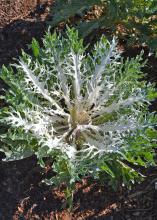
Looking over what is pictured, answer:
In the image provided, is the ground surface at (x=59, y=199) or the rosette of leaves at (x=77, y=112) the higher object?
the rosette of leaves at (x=77, y=112)

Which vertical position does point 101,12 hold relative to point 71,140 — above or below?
above

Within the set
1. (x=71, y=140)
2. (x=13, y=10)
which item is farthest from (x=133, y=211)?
(x=13, y=10)

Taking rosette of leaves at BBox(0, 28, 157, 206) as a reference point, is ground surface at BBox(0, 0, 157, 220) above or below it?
below

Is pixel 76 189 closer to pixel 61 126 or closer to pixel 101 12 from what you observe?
pixel 61 126

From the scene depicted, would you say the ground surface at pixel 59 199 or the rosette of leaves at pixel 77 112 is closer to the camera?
the rosette of leaves at pixel 77 112

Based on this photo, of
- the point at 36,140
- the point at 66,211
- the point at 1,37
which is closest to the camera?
the point at 36,140

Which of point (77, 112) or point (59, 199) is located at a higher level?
point (77, 112)

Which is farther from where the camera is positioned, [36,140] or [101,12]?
[101,12]

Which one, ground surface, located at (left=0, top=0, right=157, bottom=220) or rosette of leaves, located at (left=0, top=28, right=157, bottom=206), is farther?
ground surface, located at (left=0, top=0, right=157, bottom=220)
